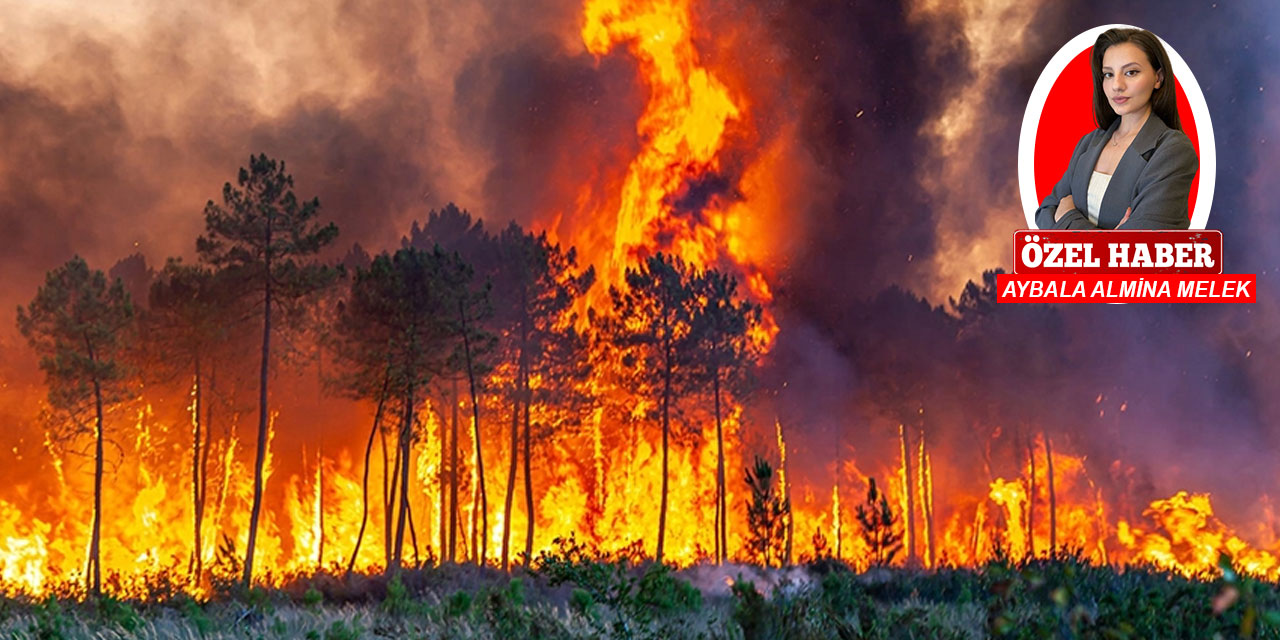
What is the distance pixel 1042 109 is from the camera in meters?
12.2

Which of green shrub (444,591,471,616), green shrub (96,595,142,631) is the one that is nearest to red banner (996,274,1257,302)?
green shrub (444,591,471,616)

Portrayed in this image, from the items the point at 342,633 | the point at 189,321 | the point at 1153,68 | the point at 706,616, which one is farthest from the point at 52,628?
the point at 189,321

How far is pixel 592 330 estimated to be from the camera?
40.2m

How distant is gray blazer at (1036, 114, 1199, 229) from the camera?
8.87m

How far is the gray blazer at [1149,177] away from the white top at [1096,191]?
0.05 metres

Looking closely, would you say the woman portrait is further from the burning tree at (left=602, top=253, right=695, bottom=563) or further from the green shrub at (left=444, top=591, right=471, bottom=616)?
the burning tree at (left=602, top=253, right=695, bottom=563)

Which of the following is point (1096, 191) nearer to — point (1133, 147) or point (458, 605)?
point (1133, 147)

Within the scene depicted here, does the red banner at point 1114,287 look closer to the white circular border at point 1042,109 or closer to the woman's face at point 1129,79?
the white circular border at point 1042,109

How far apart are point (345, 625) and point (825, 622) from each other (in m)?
3.58

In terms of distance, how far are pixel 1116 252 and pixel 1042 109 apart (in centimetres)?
218

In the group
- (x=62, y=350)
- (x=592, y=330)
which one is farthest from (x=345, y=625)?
(x=592, y=330)

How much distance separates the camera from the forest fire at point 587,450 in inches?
1471

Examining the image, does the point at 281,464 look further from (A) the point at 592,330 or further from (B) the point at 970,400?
(B) the point at 970,400

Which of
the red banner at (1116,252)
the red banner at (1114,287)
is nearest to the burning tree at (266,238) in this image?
the red banner at (1114,287)
